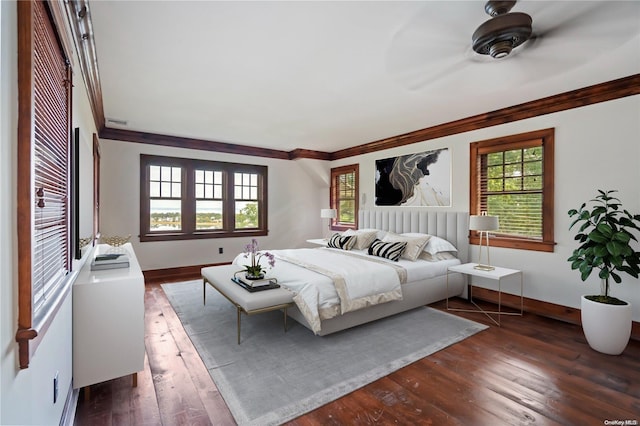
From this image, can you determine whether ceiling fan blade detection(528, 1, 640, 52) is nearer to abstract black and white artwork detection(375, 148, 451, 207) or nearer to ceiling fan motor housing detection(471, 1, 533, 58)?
ceiling fan motor housing detection(471, 1, 533, 58)

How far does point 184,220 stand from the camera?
5867mm

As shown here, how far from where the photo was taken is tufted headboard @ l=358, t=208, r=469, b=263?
14.6 ft

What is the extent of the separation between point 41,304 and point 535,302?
4.55 metres

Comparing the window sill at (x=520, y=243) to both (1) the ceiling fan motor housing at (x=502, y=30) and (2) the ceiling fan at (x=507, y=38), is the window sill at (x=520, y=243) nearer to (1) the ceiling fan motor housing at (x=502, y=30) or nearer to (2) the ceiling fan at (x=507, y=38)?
(2) the ceiling fan at (x=507, y=38)

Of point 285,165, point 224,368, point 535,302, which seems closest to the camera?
point 224,368

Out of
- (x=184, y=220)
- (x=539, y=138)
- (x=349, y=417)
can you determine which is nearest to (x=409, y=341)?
(x=349, y=417)

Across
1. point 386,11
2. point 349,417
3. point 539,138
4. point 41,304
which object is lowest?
point 349,417

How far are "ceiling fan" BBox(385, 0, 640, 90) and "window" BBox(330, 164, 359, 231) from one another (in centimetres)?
365

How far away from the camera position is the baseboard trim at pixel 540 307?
11.3ft

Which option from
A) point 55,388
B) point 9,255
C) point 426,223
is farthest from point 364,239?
point 9,255

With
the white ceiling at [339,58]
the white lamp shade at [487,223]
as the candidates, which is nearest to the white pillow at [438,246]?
the white lamp shade at [487,223]

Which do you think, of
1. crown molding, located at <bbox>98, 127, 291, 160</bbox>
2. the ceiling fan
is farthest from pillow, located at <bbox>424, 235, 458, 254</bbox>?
crown molding, located at <bbox>98, 127, 291, 160</bbox>

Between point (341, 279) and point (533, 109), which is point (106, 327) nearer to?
point (341, 279)

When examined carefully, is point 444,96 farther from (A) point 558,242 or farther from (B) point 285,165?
(B) point 285,165
